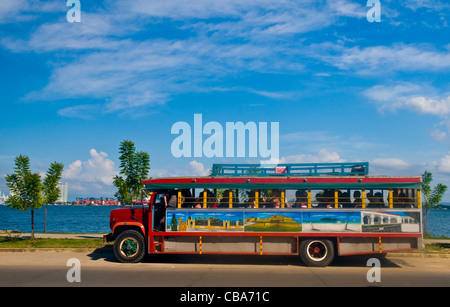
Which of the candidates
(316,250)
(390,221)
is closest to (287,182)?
(316,250)

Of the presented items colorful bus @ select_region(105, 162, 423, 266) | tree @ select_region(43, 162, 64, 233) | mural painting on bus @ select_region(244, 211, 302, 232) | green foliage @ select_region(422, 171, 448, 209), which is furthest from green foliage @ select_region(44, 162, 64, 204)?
green foliage @ select_region(422, 171, 448, 209)

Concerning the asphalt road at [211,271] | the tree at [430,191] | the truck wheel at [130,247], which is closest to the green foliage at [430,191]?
the tree at [430,191]

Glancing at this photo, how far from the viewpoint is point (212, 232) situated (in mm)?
13242

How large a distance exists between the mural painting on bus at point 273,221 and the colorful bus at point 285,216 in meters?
0.03

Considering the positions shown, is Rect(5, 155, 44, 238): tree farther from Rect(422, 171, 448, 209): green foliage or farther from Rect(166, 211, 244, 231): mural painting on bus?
Rect(422, 171, 448, 209): green foliage

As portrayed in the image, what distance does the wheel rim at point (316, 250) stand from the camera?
13.1 m

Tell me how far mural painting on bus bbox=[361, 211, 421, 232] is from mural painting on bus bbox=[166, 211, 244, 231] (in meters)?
4.08

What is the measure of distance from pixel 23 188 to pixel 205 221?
37.3 feet

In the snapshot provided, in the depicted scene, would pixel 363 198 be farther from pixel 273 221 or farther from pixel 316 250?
pixel 273 221

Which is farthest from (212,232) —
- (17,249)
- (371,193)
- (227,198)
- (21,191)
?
(21,191)

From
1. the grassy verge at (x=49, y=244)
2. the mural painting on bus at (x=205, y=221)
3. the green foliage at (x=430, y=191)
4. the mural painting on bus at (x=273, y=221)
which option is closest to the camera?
the mural painting on bus at (x=273, y=221)

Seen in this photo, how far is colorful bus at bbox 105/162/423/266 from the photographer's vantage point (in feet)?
42.4

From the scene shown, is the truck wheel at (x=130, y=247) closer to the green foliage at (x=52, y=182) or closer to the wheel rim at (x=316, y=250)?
the wheel rim at (x=316, y=250)

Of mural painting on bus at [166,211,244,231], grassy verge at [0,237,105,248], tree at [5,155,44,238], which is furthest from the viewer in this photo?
tree at [5,155,44,238]
